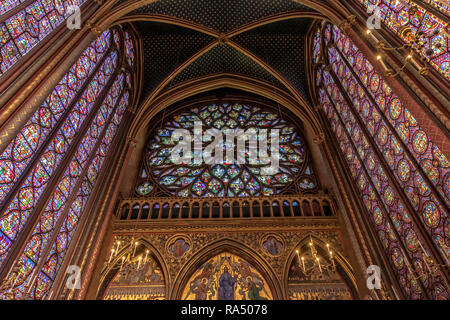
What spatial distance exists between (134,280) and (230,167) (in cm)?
583

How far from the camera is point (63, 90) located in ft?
24.9

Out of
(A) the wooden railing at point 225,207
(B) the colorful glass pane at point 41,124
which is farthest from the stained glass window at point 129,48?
(A) the wooden railing at point 225,207

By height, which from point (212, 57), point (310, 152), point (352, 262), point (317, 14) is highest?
point (212, 57)

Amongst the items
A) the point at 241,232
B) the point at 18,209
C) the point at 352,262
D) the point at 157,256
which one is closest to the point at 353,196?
the point at 352,262

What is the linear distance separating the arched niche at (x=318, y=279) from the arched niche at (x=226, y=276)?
565 mm

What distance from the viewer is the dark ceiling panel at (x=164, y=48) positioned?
41.5ft

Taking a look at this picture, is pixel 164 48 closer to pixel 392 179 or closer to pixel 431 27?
pixel 431 27

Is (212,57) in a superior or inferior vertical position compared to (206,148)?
superior

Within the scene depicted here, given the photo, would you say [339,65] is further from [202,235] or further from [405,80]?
[202,235]

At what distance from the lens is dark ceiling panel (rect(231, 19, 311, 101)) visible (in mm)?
12680

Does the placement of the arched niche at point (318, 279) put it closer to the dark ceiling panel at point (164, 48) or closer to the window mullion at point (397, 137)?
the window mullion at point (397, 137)

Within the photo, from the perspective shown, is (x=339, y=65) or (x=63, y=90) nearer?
(x=63, y=90)
